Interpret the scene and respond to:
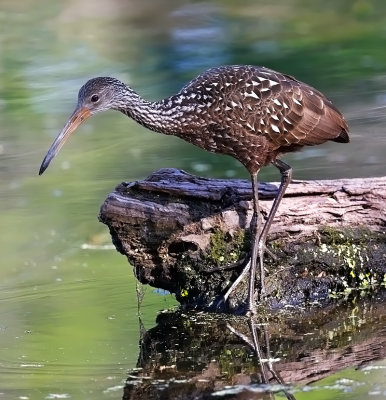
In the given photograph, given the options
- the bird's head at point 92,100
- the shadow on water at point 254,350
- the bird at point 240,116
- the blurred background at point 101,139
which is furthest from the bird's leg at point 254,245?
the bird's head at point 92,100

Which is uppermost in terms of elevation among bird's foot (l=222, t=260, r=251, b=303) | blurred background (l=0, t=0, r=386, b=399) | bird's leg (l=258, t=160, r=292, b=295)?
bird's leg (l=258, t=160, r=292, b=295)

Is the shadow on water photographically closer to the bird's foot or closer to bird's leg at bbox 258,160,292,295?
the bird's foot

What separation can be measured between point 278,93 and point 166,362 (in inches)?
78.8

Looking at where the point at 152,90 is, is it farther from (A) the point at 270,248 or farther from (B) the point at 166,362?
(B) the point at 166,362

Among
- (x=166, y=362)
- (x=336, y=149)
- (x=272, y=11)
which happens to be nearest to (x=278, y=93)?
(x=166, y=362)

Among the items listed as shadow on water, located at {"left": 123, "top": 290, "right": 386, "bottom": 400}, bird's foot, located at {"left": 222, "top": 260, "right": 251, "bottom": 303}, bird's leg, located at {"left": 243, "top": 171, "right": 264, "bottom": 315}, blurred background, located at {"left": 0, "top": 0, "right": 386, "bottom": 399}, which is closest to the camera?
shadow on water, located at {"left": 123, "top": 290, "right": 386, "bottom": 400}

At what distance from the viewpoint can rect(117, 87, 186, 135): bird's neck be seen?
7.31 metres

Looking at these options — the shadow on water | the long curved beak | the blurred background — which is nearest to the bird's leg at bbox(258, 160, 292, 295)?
the shadow on water

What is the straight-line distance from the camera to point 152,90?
43.9 ft

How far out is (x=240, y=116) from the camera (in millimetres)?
7230

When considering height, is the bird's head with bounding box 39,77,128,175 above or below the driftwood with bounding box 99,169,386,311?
above

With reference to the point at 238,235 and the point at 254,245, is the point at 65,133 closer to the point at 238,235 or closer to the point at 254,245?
the point at 238,235

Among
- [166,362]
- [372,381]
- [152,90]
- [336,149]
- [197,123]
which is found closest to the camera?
[372,381]

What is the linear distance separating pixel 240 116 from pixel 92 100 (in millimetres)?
963
